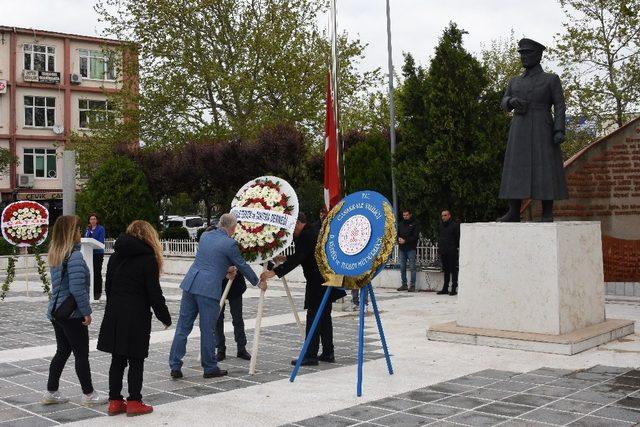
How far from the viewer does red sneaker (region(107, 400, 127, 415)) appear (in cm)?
653

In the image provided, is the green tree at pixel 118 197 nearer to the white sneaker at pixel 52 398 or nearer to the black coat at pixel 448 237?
the black coat at pixel 448 237

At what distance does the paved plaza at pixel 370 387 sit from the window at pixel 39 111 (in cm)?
3930

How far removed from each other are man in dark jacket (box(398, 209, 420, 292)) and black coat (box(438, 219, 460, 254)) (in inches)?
34.5

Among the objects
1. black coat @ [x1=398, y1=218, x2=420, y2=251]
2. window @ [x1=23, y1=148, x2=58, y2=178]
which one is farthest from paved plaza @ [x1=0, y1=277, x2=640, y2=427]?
window @ [x1=23, y1=148, x2=58, y2=178]

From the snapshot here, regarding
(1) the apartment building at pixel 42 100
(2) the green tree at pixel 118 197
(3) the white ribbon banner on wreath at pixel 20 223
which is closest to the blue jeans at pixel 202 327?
(3) the white ribbon banner on wreath at pixel 20 223

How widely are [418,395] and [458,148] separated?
10.8 meters

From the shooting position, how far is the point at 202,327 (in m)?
7.98

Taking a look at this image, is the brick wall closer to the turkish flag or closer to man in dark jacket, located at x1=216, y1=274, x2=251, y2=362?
the turkish flag

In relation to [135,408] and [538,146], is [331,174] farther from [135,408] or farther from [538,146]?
[135,408]

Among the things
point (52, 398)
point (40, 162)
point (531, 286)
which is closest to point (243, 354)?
point (52, 398)

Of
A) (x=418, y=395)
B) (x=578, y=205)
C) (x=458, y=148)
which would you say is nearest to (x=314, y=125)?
(x=458, y=148)

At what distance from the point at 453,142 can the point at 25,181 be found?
3546 centimetres

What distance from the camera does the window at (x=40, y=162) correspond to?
47.2m

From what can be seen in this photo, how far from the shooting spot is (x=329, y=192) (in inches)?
527
